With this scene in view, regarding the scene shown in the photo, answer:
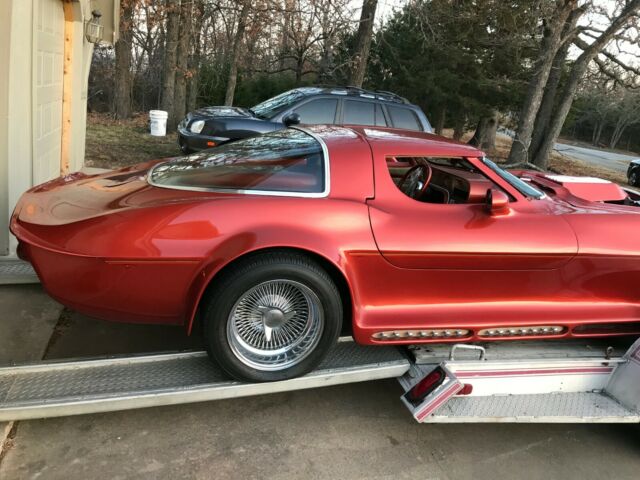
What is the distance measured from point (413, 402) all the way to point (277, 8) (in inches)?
552

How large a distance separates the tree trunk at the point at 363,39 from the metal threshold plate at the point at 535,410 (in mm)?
11666

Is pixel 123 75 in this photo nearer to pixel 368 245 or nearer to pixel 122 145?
pixel 122 145

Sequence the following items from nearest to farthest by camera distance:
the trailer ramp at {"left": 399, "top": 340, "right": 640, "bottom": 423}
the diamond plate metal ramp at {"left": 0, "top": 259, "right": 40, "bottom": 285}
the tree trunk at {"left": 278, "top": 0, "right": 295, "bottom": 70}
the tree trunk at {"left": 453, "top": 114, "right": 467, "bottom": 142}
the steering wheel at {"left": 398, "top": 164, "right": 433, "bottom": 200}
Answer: the trailer ramp at {"left": 399, "top": 340, "right": 640, "bottom": 423} < the steering wheel at {"left": 398, "top": 164, "right": 433, "bottom": 200} < the diamond plate metal ramp at {"left": 0, "top": 259, "right": 40, "bottom": 285} < the tree trunk at {"left": 278, "top": 0, "right": 295, "bottom": 70} < the tree trunk at {"left": 453, "top": 114, "right": 467, "bottom": 142}

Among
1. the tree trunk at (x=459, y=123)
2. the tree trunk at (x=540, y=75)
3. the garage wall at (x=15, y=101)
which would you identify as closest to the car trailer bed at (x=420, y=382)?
the garage wall at (x=15, y=101)

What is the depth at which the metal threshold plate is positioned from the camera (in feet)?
9.25

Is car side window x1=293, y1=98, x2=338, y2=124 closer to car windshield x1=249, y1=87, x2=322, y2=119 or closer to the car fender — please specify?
car windshield x1=249, y1=87, x2=322, y2=119

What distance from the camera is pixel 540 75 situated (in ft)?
41.2

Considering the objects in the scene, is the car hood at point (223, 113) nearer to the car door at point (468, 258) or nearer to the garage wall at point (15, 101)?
the garage wall at point (15, 101)

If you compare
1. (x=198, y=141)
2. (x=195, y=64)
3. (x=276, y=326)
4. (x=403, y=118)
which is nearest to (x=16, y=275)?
(x=276, y=326)

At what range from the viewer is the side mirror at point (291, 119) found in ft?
26.8

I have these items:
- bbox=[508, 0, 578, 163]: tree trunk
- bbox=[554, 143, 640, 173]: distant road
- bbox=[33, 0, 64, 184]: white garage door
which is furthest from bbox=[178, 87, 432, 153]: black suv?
bbox=[554, 143, 640, 173]: distant road

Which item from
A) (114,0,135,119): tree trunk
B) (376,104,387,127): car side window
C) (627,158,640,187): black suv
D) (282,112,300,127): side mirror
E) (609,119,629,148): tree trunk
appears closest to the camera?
(282,112,300,127): side mirror

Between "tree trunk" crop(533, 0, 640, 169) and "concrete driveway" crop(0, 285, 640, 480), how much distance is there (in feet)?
37.6

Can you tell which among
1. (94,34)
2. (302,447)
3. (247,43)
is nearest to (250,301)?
(302,447)
